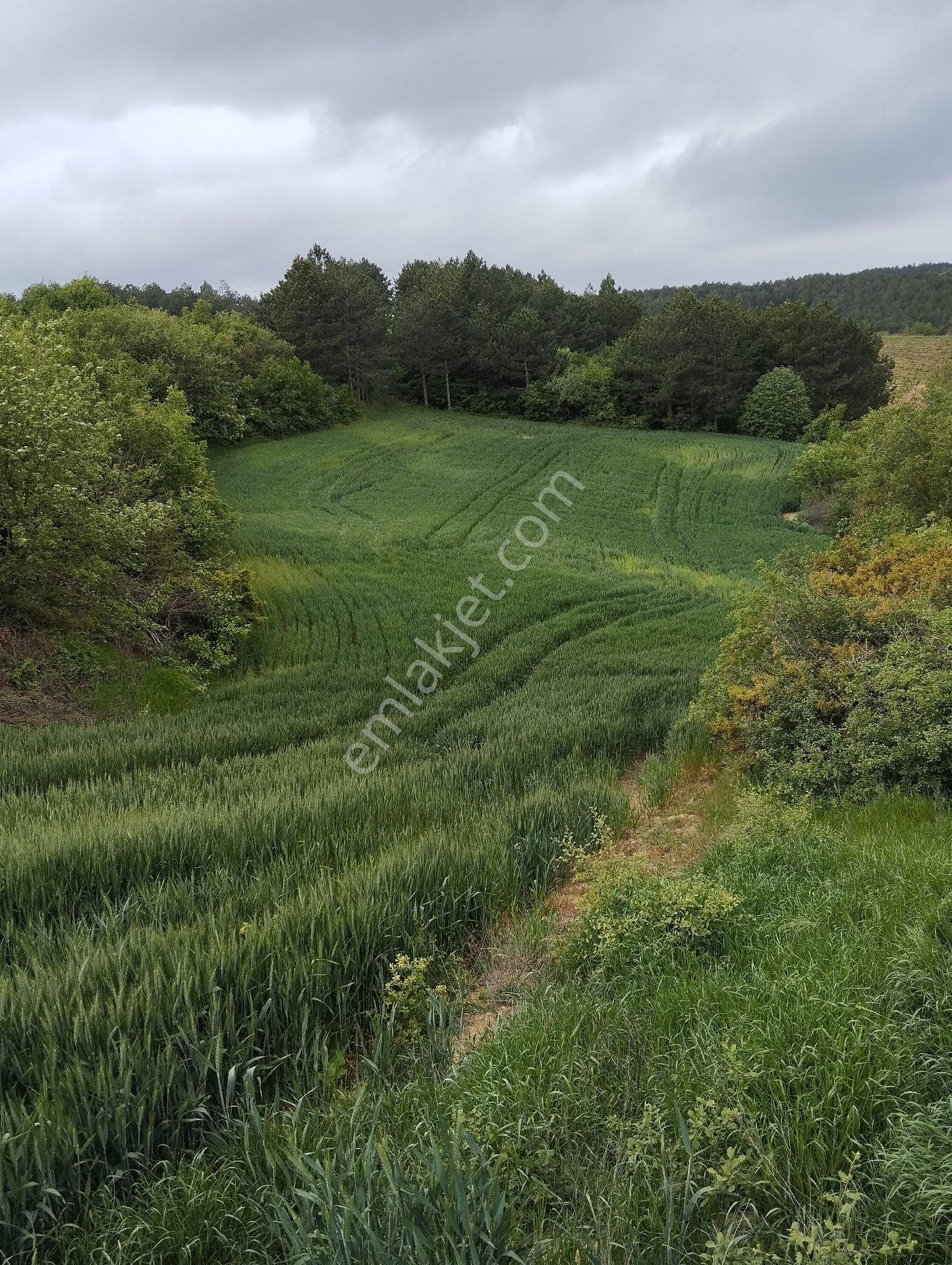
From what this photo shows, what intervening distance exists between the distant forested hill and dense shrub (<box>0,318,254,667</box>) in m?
110

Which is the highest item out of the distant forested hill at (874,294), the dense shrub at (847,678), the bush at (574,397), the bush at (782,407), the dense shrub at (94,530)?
the distant forested hill at (874,294)

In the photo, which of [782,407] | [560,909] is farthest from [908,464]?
[782,407]

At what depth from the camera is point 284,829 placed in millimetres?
5938

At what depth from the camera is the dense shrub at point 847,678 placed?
6309mm

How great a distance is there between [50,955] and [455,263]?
2841 inches

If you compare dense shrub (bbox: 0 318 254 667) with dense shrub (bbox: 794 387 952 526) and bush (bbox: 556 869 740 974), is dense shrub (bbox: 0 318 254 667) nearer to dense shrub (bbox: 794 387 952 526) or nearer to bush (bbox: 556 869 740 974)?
bush (bbox: 556 869 740 974)

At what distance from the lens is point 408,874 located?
487 cm

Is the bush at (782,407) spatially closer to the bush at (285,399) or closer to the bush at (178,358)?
the bush at (285,399)

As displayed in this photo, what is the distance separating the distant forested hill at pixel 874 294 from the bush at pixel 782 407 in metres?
66.4

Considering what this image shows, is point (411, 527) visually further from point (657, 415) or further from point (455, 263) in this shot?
point (455, 263)

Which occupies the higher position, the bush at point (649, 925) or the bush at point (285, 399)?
the bush at point (285, 399)

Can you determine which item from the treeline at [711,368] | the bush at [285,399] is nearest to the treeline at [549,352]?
the treeline at [711,368]

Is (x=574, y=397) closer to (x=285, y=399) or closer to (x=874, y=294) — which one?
(x=285, y=399)

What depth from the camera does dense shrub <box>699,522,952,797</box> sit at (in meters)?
6.31
